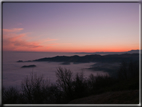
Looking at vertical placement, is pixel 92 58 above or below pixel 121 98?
above

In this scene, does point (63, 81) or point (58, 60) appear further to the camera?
point (58, 60)

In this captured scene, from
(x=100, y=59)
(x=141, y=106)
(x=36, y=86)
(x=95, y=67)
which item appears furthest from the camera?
(x=100, y=59)

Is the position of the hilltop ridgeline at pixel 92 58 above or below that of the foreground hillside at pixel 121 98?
above

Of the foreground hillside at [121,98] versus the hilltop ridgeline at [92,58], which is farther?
the hilltop ridgeline at [92,58]

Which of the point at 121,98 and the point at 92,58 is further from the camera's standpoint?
the point at 92,58

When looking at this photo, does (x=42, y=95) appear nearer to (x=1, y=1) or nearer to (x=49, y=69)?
(x=49, y=69)

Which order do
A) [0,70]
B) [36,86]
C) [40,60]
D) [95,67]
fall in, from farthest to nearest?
[95,67] < [40,60] < [36,86] < [0,70]

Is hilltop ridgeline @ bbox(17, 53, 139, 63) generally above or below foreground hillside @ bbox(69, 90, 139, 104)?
above

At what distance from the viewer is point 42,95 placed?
512 inches

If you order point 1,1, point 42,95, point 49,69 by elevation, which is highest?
point 1,1

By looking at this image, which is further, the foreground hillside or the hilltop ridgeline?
the hilltop ridgeline

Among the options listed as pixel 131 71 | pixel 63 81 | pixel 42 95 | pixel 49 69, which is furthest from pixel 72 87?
pixel 131 71

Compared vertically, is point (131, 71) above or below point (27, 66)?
below

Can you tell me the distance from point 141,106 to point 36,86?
Result: 42.2ft
